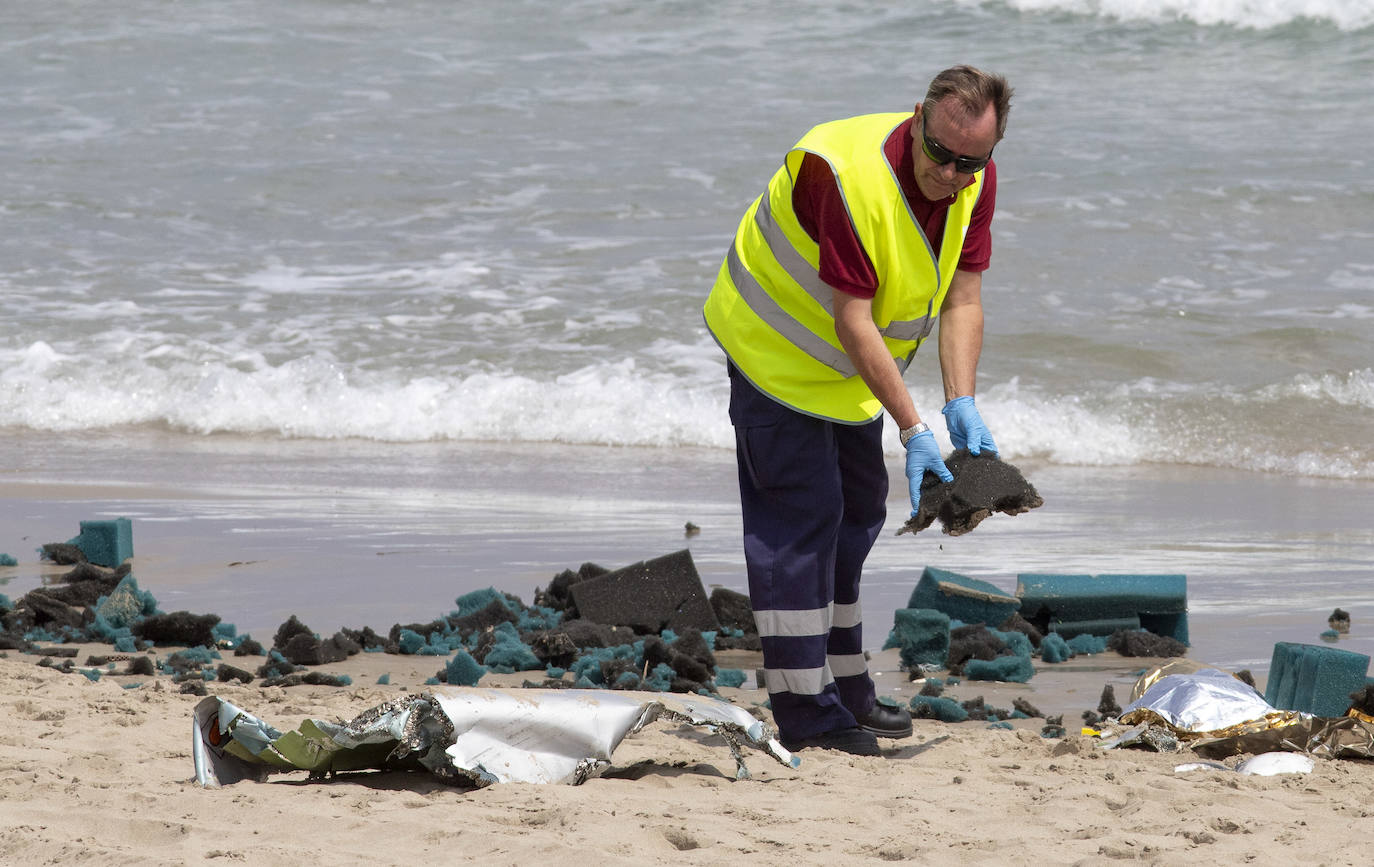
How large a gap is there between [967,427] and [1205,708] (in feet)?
3.40

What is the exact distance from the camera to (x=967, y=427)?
143 inches

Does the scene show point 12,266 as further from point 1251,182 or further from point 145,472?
point 1251,182

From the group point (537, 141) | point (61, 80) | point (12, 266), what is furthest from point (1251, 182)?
point (61, 80)

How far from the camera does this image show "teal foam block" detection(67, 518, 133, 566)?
5961mm

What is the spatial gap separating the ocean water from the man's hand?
522cm

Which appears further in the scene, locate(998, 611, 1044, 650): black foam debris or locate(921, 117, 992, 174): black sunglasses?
locate(998, 611, 1044, 650): black foam debris

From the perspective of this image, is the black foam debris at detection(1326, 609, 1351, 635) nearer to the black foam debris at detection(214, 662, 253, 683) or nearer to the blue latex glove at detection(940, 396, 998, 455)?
the blue latex glove at detection(940, 396, 998, 455)

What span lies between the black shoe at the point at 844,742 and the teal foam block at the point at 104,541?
3.28 meters

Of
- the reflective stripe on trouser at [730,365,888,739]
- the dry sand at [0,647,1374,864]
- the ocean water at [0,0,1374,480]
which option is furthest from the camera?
the ocean water at [0,0,1374,480]

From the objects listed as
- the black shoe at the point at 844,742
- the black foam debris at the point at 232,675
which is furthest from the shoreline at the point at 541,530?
the black shoe at the point at 844,742

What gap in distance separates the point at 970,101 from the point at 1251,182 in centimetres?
1127

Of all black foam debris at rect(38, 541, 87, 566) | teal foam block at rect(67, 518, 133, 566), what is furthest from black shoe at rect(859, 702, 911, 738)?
black foam debris at rect(38, 541, 87, 566)

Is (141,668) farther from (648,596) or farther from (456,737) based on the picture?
(456,737)

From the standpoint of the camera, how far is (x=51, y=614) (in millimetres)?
5172
